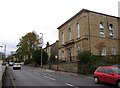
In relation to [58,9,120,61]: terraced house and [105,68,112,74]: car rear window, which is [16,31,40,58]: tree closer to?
[58,9,120,61]: terraced house

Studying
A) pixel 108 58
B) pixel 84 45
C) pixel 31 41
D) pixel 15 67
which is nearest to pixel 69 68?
pixel 84 45

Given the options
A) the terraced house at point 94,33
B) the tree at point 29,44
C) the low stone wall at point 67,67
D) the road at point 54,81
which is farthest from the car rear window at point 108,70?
the tree at point 29,44

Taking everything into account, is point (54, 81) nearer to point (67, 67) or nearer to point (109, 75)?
point (109, 75)

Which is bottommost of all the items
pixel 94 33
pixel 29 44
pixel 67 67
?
pixel 67 67

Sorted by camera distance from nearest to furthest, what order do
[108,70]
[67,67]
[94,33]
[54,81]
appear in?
1. [108,70]
2. [54,81]
3. [67,67]
4. [94,33]

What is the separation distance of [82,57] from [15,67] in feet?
78.9

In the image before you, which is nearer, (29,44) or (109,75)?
(109,75)

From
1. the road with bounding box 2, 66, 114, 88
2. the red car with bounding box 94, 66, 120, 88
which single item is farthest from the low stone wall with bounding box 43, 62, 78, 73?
the red car with bounding box 94, 66, 120, 88

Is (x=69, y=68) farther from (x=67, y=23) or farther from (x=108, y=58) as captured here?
(x=67, y=23)

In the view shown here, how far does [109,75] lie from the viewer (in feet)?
55.5

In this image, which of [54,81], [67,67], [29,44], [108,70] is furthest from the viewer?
[29,44]

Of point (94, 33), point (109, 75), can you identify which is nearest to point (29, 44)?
point (94, 33)

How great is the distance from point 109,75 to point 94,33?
923 inches

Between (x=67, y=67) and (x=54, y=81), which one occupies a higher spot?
(x=67, y=67)
